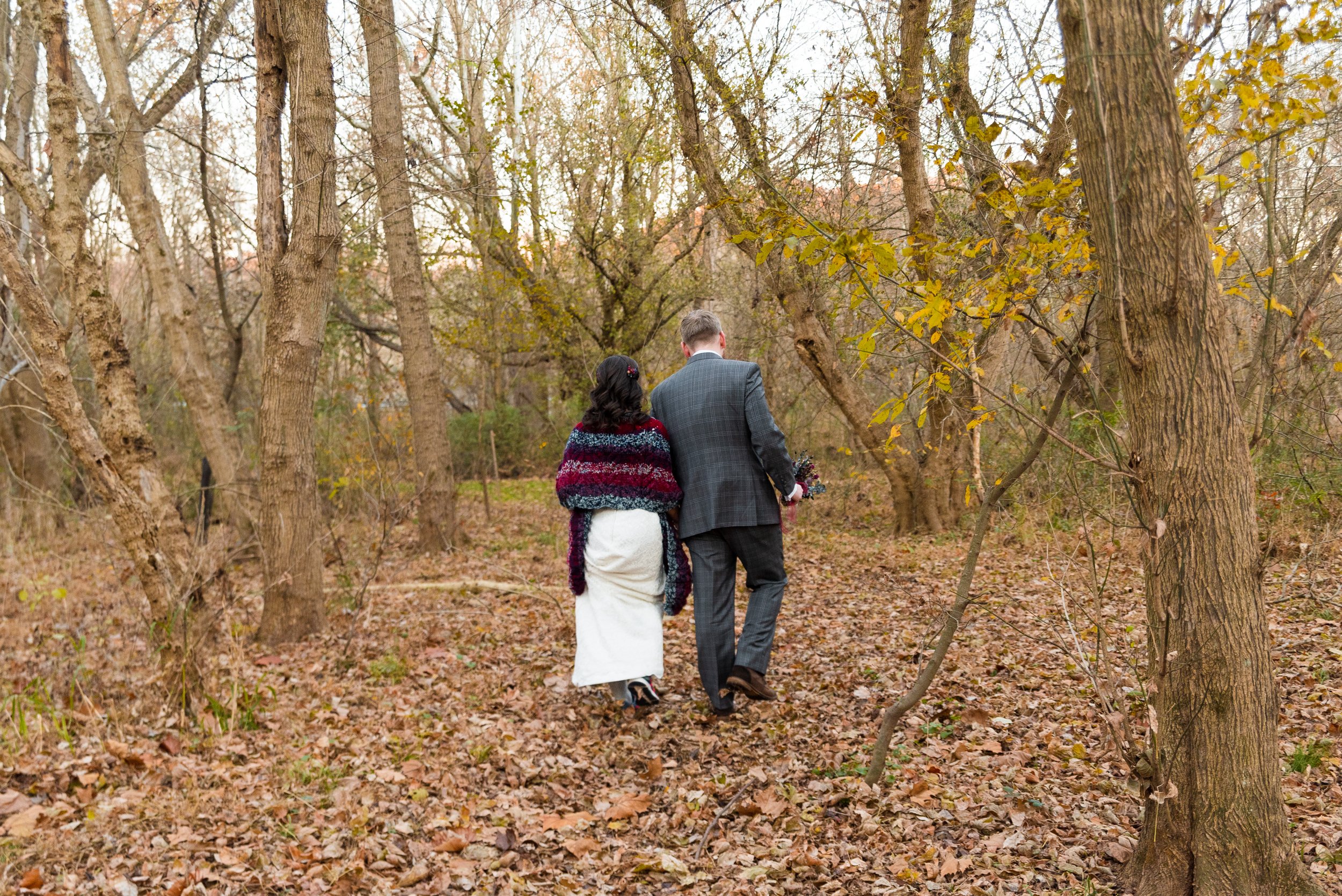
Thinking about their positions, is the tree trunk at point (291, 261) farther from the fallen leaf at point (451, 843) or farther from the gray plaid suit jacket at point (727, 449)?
the fallen leaf at point (451, 843)

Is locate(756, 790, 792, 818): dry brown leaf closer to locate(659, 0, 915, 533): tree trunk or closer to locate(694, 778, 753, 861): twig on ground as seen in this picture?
locate(694, 778, 753, 861): twig on ground

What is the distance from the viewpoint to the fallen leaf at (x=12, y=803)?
366 cm

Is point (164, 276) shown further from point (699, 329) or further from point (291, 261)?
point (699, 329)

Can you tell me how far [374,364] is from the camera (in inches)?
685

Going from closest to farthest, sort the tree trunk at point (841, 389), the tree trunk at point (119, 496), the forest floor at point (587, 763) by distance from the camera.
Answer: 1. the forest floor at point (587, 763)
2. the tree trunk at point (119, 496)
3. the tree trunk at point (841, 389)

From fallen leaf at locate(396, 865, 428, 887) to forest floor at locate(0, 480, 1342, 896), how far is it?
1 cm

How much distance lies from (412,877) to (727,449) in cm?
258

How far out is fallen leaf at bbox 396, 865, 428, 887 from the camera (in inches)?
129

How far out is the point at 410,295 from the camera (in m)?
9.69

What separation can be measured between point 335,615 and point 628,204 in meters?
7.42

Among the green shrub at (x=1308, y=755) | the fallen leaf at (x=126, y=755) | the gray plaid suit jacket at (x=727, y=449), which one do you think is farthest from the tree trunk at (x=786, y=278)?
the fallen leaf at (x=126, y=755)

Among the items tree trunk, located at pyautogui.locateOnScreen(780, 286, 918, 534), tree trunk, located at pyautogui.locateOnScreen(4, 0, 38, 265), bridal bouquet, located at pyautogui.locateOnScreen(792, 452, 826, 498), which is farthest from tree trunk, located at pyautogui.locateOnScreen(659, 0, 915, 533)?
tree trunk, located at pyautogui.locateOnScreen(4, 0, 38, 265)

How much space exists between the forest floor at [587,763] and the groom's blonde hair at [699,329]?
210 centimetres

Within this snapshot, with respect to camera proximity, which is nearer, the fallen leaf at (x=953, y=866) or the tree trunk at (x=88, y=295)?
the fallen leaf at (x=953, y=866)
